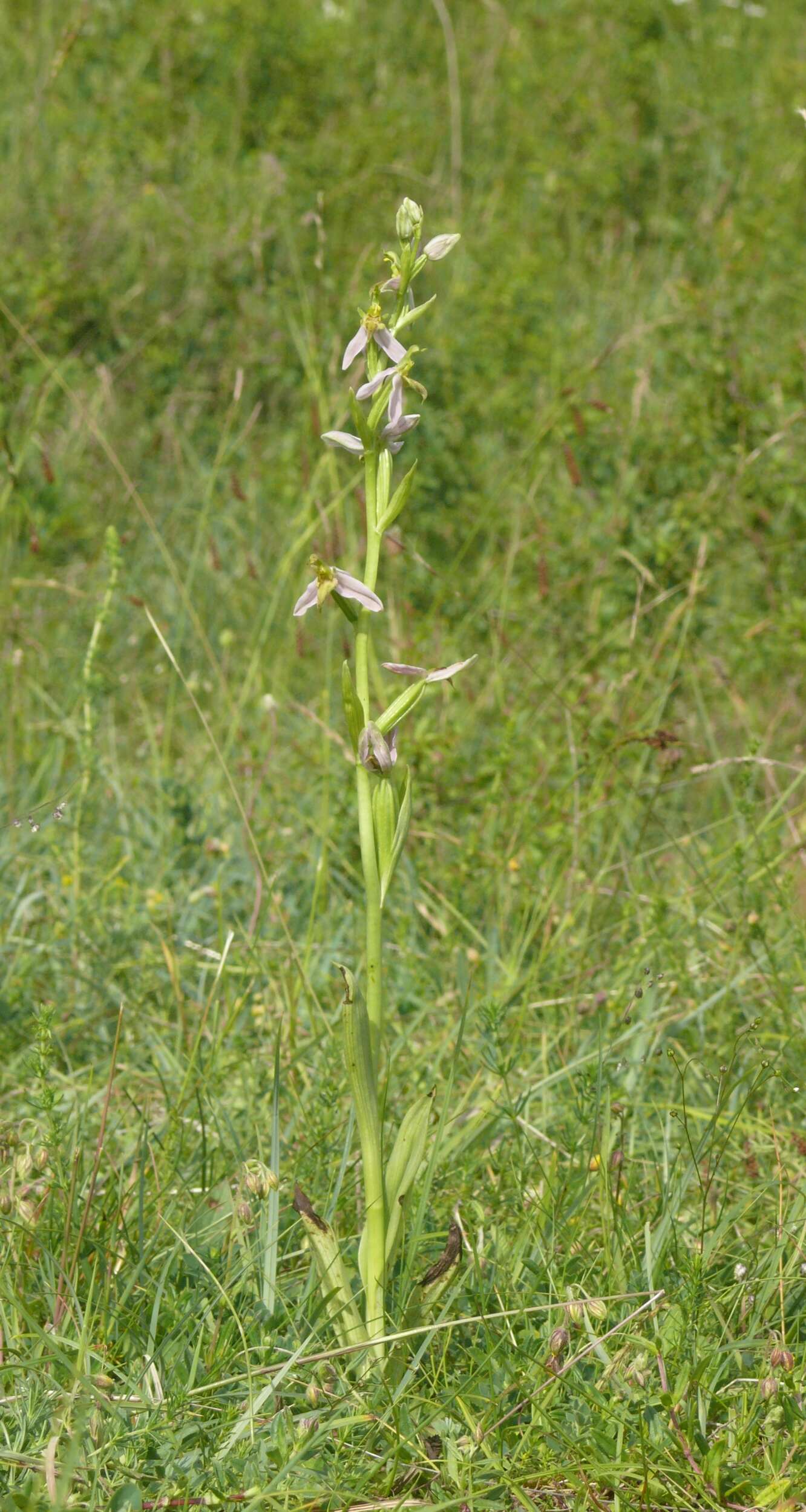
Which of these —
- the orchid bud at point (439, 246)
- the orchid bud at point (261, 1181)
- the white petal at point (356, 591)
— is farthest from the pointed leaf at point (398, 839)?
the orchid bud at point (439, 246)

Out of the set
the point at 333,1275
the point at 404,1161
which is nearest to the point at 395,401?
the point at 404,1161

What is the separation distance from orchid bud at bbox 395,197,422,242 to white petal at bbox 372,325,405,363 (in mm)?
104

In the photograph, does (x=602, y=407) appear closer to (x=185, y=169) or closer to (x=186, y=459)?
(x=186, y=459)

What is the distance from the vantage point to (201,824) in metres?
2.82

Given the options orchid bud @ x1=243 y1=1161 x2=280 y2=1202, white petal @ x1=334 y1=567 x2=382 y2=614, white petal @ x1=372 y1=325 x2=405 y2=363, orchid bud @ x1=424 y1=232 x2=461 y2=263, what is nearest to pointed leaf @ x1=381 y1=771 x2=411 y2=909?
white petal @ x1=334 y1=567 x2=382 y2=614

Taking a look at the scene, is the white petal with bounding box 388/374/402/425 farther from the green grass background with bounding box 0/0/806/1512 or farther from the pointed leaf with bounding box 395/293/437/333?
the green grass background with bounding box 0/0/806/1512

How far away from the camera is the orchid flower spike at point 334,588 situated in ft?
4.77

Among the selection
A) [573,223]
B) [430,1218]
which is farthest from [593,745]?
[573,223]

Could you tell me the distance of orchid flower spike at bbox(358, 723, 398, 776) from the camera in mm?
1451

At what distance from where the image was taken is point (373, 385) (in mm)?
1459

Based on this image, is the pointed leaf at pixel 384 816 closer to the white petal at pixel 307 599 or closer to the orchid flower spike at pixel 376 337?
the white petal at pixel 307 599

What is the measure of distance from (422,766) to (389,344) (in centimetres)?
141

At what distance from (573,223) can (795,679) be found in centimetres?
338

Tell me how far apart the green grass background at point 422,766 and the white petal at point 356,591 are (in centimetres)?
55
